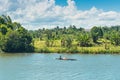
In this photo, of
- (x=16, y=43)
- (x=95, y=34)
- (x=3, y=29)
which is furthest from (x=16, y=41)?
(x=95, y=34)

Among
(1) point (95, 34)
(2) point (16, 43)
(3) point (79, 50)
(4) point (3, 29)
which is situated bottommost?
(3) point (79, 50)

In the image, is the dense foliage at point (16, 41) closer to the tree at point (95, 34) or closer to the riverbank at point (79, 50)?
the riverbank at point (79, 50)

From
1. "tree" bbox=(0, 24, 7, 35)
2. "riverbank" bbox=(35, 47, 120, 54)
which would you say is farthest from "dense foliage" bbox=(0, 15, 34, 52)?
"riverbank" bbox=(35, 47, 120, 54)

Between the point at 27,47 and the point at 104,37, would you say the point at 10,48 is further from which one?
the point at 104,37

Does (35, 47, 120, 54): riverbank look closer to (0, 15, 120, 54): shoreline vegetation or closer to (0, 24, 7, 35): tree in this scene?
(0, 15, 120, 54): shoreline vegetation

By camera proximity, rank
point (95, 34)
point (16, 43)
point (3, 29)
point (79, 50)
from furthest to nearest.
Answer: point (95, 34), point (3, 29), point (16, 43), point (79, 50)

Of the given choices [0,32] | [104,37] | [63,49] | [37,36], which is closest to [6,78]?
[63,49]

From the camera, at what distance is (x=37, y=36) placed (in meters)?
148

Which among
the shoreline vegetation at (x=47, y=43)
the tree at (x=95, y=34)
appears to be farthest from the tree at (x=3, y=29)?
the tree at (x=95, y=34)

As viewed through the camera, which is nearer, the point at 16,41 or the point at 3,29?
the point at 16,41

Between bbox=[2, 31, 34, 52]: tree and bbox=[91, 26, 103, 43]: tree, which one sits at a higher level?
bbox=[91, 26, 103, 43]: tree

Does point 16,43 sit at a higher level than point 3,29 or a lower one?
lower

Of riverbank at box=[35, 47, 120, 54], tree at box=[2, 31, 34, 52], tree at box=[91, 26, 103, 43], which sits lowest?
riverbank at box=[35, 47, 120, 54]

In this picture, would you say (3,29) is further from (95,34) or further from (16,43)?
(95,34)
